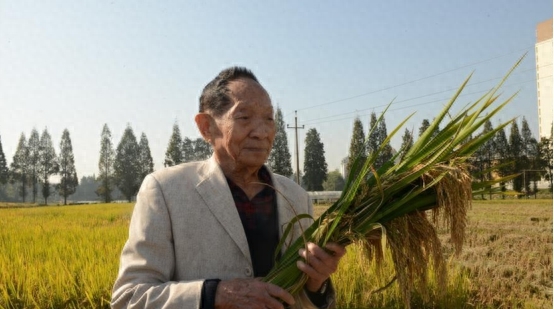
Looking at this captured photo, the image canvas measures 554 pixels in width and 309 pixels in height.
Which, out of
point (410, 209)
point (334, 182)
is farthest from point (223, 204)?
point (334, 182)

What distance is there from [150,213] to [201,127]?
15.5 inches

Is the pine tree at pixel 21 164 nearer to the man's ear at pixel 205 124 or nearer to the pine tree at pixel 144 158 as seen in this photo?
the pine tree at pixel 144 158

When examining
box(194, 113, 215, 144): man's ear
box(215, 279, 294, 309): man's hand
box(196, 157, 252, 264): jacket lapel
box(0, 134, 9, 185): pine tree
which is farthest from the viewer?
box(0, 134, 9, 185): pine tree

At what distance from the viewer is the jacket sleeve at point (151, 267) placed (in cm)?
159

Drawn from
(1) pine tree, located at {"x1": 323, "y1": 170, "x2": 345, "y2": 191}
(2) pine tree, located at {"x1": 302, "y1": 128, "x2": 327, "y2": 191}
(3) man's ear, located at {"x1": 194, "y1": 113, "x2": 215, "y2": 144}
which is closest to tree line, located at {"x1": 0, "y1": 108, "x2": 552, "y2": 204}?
(2) pine tree, located at {"x1": 302, "y1": 128, "x2": 327, "y2": 191}

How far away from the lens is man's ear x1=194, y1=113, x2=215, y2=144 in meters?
1.90

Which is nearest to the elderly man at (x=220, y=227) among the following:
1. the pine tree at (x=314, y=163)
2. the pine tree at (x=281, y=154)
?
the pine tree at (x=281, y=154)

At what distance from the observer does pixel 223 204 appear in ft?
5.83

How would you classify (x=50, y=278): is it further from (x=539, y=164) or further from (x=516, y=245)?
(x=539, y=164)

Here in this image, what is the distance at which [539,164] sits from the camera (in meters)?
41.8

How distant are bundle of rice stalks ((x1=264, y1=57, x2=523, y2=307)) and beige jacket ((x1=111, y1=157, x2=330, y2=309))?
0.16m

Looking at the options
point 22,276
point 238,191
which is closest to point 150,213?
point 238,191

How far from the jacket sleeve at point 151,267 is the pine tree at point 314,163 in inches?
1694

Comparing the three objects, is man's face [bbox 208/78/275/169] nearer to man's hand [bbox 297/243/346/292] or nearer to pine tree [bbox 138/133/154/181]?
man's hand [bbox 297/243/346/292]
